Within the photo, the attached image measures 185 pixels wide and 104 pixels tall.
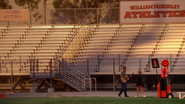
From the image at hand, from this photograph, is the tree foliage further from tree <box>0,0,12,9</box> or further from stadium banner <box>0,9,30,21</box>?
stadium banner <box>0,9,30,21</box>

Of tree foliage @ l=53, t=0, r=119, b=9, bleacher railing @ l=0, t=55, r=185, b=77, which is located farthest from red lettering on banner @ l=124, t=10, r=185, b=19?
tree foliage @ l=53, t=0, r=119, b=9

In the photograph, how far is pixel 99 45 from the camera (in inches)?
1208

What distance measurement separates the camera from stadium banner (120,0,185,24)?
32.7 meters

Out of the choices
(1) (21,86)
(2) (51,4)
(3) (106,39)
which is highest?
(2) (51,4)

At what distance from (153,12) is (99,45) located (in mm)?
5355

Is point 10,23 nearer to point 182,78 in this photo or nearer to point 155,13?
point 155,13

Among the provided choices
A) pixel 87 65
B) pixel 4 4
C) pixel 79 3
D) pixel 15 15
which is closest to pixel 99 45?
pixel 87 65

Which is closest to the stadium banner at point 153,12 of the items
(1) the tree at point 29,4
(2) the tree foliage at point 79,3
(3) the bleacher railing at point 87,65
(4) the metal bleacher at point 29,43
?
(4) the metal bleacher at point 29,43

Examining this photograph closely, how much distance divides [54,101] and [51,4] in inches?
833

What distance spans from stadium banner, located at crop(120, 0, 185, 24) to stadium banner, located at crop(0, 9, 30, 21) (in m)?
7.52

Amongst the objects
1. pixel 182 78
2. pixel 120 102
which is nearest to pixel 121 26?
pixel 182 78

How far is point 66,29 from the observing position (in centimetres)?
3328

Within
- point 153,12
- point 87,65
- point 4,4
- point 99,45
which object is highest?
point 4,4

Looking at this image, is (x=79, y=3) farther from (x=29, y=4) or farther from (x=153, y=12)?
(x=153, y=12)
